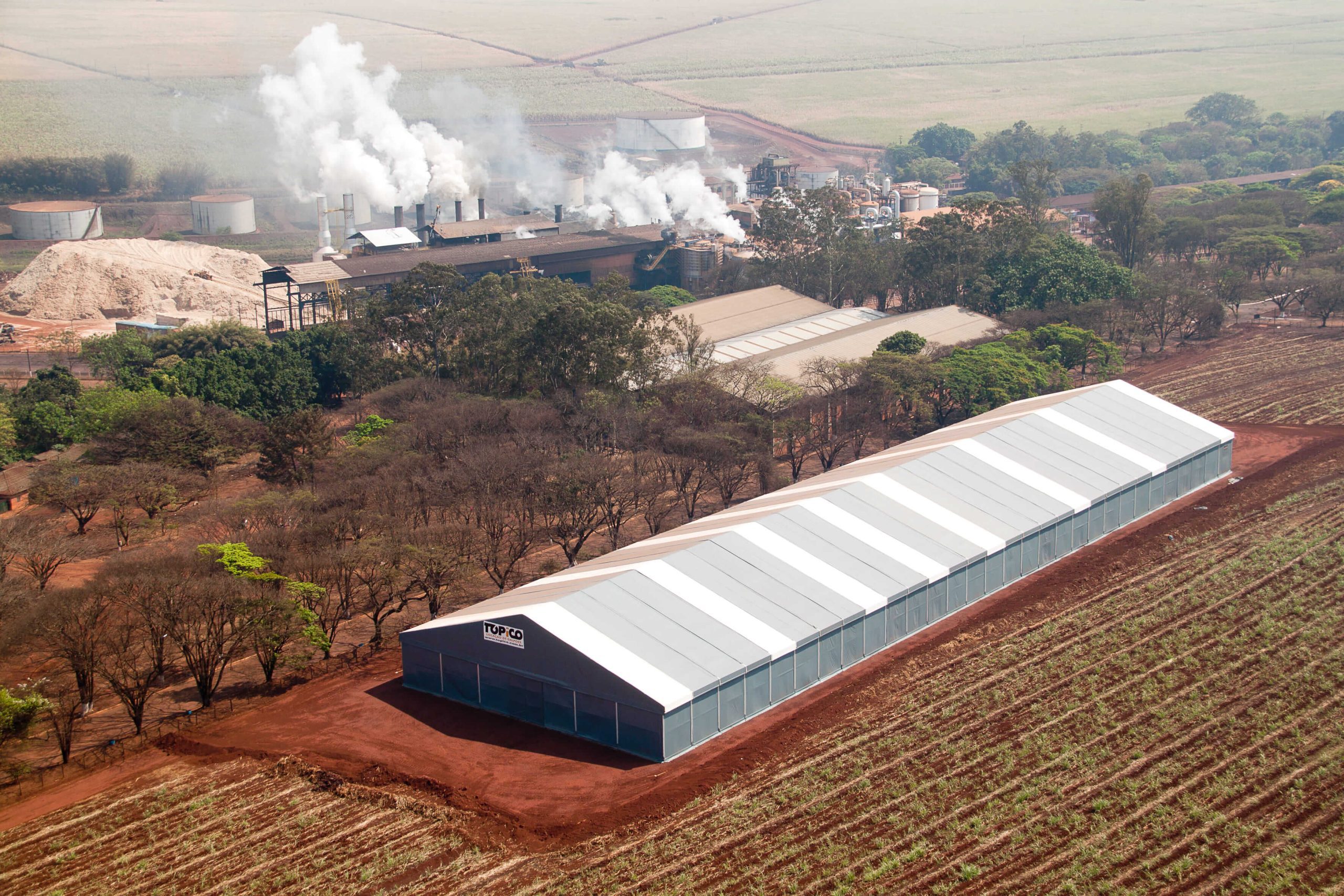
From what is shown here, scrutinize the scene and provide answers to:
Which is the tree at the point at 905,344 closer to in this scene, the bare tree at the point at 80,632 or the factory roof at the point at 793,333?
the factory roof at the point at 793,333

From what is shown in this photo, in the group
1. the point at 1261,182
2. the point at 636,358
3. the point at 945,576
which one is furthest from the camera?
the point at 1261,182

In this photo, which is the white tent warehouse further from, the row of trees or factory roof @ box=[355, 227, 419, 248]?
the row of trees

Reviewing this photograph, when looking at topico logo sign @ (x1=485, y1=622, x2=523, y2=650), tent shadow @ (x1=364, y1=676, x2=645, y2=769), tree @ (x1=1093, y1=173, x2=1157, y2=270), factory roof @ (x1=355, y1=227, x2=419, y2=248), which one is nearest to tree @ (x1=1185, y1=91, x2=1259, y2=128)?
tree @ (x1=1093, y1=173, x2=1157, y2=270)

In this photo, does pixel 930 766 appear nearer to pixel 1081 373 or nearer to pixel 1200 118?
pixel 1081 373

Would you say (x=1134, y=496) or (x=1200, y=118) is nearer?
(x=1134, y=496)

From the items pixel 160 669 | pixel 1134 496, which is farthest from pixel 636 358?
pixel 160 669

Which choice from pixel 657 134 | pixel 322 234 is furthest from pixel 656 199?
pixel 657 134
